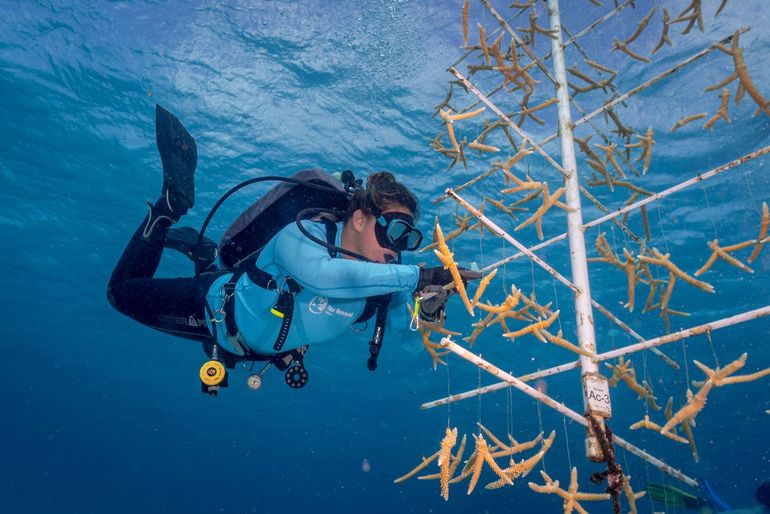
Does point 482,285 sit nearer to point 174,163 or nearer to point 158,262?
point 158,262

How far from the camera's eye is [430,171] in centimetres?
1449

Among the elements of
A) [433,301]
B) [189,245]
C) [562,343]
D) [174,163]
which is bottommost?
[562,343]

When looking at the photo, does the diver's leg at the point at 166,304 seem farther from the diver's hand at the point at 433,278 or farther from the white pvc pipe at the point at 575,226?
the white pvc pipe at the point at 575,226

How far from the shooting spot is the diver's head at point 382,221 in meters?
4.40

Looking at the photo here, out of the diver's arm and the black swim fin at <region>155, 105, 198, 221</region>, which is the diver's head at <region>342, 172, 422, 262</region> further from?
the black swim fin at <region>155, 105, 198, 221</region>

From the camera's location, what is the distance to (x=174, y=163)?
247 inches

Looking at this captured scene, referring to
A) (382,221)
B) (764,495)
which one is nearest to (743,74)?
(382,221)

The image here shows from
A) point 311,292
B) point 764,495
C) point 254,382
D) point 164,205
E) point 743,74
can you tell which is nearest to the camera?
point 743,74

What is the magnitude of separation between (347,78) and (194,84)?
4601 mm

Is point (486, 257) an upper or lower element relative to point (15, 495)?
upper

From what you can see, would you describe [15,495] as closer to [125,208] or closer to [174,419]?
[174,419]

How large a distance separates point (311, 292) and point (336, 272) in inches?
39.1

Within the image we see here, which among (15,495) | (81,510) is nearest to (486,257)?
(81,510)

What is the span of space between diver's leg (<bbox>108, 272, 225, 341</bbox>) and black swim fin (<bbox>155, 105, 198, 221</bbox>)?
44.4 inches
